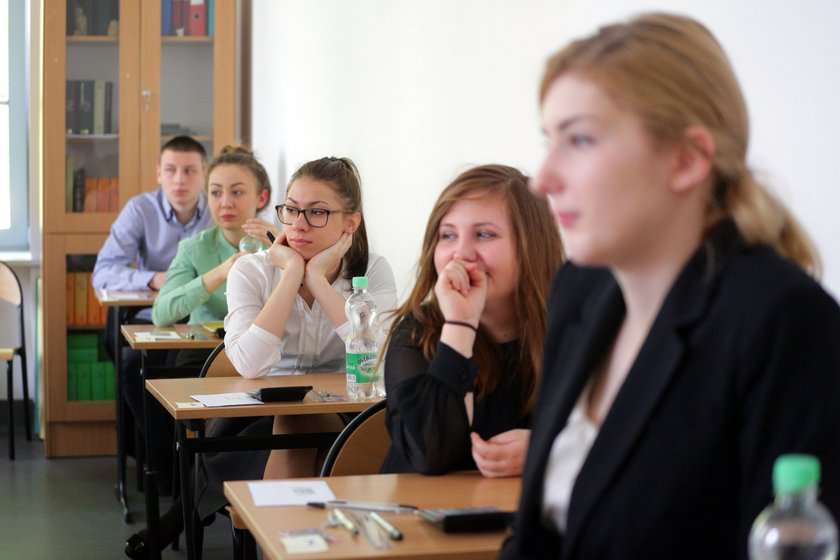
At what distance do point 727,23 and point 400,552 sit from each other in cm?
110

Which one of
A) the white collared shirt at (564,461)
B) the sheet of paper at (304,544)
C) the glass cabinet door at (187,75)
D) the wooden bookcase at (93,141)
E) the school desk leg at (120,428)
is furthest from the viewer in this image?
the glass cabinet door at (187,75)

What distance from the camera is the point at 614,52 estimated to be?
3.84 ft

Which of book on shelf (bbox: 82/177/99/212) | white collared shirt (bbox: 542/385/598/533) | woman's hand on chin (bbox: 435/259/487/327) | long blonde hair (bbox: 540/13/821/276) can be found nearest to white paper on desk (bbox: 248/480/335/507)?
woman's hand on chin (bbox: 435/259/487/327)

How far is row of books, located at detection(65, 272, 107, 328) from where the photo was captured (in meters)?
5.92

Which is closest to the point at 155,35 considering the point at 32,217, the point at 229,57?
the point at 229,57

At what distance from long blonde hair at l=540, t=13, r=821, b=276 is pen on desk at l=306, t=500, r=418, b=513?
29.0 inches

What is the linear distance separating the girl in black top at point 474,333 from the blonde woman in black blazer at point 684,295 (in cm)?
78

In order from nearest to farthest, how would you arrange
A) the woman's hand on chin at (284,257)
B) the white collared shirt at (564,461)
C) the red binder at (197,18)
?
the white collared shirt at (564,461)
the woman's hand on chin at (284,257)
the red binder at (197,18)

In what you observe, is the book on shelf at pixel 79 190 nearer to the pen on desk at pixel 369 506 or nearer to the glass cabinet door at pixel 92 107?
the glass cabinet door at pixel 92 107

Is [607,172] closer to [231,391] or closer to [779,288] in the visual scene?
[779,288]

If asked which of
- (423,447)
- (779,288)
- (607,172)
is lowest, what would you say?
(423,447)

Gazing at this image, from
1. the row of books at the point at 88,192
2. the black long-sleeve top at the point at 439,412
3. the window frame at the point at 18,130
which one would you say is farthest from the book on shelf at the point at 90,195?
the black long-sleeve top at the point at 439,412

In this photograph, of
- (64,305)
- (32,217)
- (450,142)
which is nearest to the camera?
(450,142)

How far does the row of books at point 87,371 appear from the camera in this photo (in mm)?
5938
